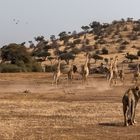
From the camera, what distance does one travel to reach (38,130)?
20.7 m

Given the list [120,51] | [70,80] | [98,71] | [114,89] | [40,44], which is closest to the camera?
[114,89]

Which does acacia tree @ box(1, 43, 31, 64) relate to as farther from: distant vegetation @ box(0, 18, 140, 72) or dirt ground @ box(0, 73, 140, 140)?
dirt ground @ box(0, 73, 140, 140)

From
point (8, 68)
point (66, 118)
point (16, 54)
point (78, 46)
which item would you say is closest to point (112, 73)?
point (8, 68)

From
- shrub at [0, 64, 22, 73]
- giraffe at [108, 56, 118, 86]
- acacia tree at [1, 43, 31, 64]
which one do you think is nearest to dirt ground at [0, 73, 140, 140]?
giraffe at [108, 56, 118, 86]

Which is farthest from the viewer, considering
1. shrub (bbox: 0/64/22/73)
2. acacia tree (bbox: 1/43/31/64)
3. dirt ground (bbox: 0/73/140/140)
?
acacia tree (bbox: 1/43/31/64)

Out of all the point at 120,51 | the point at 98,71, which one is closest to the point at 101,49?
the point at 120,51

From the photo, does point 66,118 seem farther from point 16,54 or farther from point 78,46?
point 78,46

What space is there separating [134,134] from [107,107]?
892 cm

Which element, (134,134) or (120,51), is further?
(120,51)

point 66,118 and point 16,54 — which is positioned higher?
point 16,54

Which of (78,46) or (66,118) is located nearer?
(66,118)

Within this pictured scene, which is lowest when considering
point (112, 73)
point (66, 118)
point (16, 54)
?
point (66, 118)

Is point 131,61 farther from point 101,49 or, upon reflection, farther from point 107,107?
point 107,107

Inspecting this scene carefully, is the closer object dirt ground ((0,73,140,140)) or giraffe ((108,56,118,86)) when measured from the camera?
dirt ground ((0,73,140,140))
